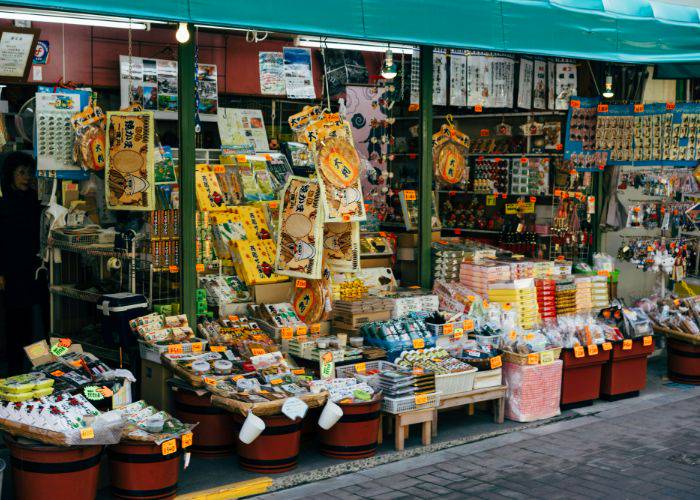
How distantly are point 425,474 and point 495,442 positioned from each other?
1214 millimetres

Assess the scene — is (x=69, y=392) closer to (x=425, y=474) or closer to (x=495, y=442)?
(x=425, y=474)

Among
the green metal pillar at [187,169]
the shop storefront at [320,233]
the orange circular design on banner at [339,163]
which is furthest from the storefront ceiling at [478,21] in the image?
the orange circular design on banner at [339,163]

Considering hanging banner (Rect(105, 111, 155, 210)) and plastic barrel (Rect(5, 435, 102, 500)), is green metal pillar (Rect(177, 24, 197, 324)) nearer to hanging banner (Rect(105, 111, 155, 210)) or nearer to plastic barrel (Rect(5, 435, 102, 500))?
hanging banner (Rect(105, 111, 155, 210))

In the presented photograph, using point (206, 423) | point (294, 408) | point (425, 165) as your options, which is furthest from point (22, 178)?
point (294, 408)

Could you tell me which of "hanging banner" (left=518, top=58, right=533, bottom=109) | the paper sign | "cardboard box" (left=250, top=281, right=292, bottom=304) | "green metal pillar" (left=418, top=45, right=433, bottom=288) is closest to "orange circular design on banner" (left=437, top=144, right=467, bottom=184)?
"green metal pillar" (left=418, top=45, right=433, bottom=288)

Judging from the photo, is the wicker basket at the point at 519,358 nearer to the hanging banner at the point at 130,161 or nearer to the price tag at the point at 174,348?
the price tag at the point at 174,348

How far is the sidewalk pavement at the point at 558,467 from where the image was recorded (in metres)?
7.42

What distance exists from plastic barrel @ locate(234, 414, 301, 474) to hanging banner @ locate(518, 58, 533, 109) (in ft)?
20.0

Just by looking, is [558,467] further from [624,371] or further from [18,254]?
[18,254]

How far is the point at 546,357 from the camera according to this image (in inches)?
368

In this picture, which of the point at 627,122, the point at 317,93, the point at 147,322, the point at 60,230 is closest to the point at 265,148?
the point at 317,93

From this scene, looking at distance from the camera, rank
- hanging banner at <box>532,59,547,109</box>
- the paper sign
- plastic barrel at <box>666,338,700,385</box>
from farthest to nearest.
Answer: hanging banner at <box>532,59,547,109</box>, plastic barrel at <box>666,338,700,385</box>, the paper sign

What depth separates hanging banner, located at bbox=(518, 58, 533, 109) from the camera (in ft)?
38.9

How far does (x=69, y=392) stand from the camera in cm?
703
